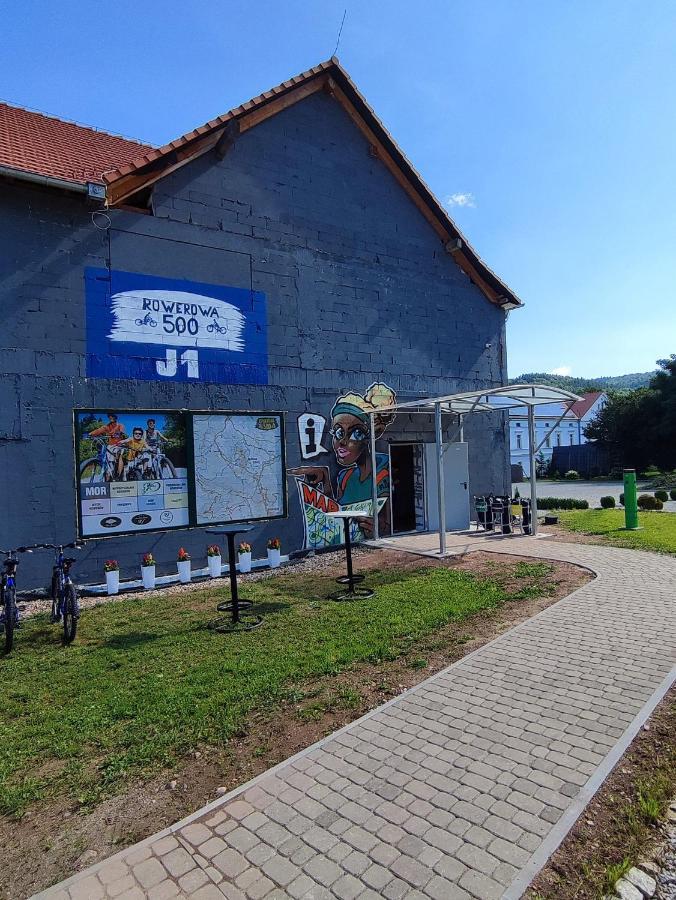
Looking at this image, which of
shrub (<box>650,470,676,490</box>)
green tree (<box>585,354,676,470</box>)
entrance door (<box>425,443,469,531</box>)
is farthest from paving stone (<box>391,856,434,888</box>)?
green tree (<box>585,354,676,470</box>)

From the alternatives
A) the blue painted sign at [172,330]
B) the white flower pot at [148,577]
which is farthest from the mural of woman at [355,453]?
the white flower pot at [148,577]

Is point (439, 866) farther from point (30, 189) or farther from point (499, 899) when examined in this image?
point (30, 189)

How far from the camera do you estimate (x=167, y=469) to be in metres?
9.72

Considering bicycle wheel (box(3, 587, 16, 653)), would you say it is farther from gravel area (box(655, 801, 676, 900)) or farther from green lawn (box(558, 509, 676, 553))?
green lawn (box(558, 509, 676, 553))

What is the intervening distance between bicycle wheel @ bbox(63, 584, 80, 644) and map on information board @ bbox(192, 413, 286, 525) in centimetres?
361

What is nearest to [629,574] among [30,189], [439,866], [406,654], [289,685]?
[406,654]

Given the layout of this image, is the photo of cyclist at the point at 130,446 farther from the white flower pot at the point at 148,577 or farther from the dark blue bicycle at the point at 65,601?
the dark blue bicycle at the point at 65,601

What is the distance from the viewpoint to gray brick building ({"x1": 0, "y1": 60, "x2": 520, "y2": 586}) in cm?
855

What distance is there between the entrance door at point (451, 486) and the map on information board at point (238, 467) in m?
4.43

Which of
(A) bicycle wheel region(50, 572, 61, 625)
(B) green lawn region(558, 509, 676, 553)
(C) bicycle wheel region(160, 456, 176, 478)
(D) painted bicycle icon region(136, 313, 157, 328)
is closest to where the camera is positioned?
(A) bicycle wheel region(50, 572, 61, 625)

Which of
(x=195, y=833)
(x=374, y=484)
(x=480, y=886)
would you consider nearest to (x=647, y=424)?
(x=374, y=484)

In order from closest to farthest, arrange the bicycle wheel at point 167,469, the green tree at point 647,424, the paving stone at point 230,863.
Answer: the paving stone at point 230,863, the bicycle wheel at point 167,469, the green tree at point 647,424

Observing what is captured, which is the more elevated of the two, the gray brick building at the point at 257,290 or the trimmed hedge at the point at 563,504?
the gray brick building at the point at 257,290

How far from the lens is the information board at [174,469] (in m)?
9.00
